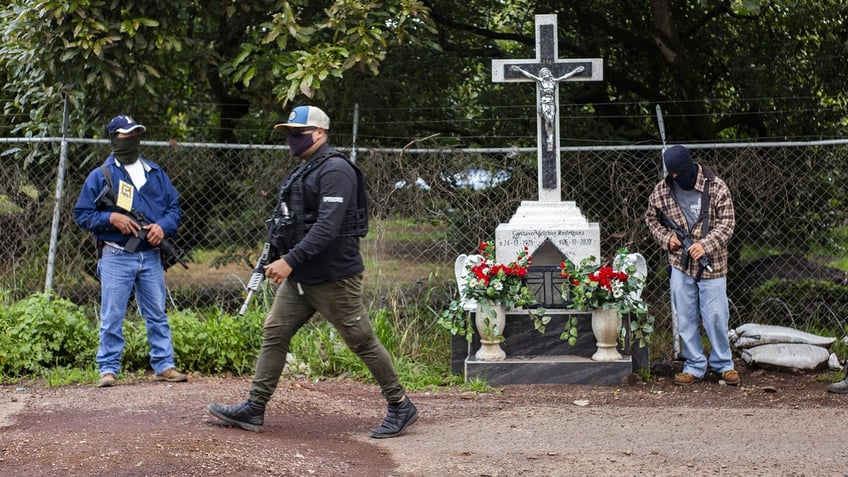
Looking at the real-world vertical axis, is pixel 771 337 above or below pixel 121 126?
below

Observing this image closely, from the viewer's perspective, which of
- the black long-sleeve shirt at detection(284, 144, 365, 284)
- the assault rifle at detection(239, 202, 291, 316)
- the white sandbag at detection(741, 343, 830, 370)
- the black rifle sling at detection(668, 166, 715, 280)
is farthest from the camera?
the white sandbag at detection(741, 343, 830, 370)

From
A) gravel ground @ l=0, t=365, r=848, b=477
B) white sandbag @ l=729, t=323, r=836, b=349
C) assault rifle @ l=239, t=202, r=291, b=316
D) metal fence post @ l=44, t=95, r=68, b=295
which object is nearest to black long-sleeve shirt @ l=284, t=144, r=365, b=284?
assault rifle @ l=239, t=202, r=291, b=316

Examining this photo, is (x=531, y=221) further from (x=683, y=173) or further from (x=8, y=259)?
(x=8, y=259)

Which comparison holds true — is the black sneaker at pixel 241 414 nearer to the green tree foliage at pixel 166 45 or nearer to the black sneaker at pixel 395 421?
the black sneaker at pixel 395 421

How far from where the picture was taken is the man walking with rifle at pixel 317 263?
5445mm

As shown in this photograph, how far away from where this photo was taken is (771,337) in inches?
314

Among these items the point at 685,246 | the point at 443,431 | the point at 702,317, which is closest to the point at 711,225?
the point at 685,246

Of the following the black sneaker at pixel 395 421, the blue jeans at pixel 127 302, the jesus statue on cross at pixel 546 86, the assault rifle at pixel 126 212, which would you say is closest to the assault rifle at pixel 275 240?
the black sneaker at pixel 395 421

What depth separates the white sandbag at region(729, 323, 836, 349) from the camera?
313 inches

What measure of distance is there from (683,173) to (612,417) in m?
1.99

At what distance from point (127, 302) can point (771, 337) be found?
5013 millimetres

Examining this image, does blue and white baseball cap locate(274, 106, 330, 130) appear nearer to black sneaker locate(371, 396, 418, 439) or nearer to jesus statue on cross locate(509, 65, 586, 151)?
black sneaker locate(371, 396, 418, 439)

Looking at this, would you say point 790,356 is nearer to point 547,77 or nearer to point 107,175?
point 547,77

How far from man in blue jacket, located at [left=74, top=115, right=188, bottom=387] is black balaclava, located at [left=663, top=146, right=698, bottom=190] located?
3588mm
